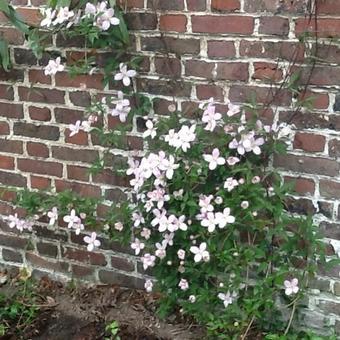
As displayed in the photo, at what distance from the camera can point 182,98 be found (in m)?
2.80

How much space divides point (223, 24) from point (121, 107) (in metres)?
0.52

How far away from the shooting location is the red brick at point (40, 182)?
10.5 feet

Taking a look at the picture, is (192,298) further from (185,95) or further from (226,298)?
(185,95)

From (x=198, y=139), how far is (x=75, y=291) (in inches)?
41.2

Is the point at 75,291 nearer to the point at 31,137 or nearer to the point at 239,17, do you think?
the point at 31,137

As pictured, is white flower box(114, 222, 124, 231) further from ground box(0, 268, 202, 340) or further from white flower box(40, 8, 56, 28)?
white flower box(40, 8, 56, 28)

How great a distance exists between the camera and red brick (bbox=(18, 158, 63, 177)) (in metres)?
3.15

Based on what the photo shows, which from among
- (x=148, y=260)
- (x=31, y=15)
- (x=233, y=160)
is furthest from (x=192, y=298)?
(x=31, y=15)

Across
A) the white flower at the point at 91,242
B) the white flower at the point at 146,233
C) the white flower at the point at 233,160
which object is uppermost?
the white flower at the point at 233,160

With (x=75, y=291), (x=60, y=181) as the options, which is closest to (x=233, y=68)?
(x=60, y=181)

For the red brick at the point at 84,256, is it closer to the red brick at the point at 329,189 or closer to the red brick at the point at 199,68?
the red brick at the point at 199,68

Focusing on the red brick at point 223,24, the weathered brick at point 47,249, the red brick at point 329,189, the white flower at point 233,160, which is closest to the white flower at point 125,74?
the red brick at point 223,24

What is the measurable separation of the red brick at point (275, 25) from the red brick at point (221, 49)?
14cm

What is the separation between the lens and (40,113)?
311 centimetres
